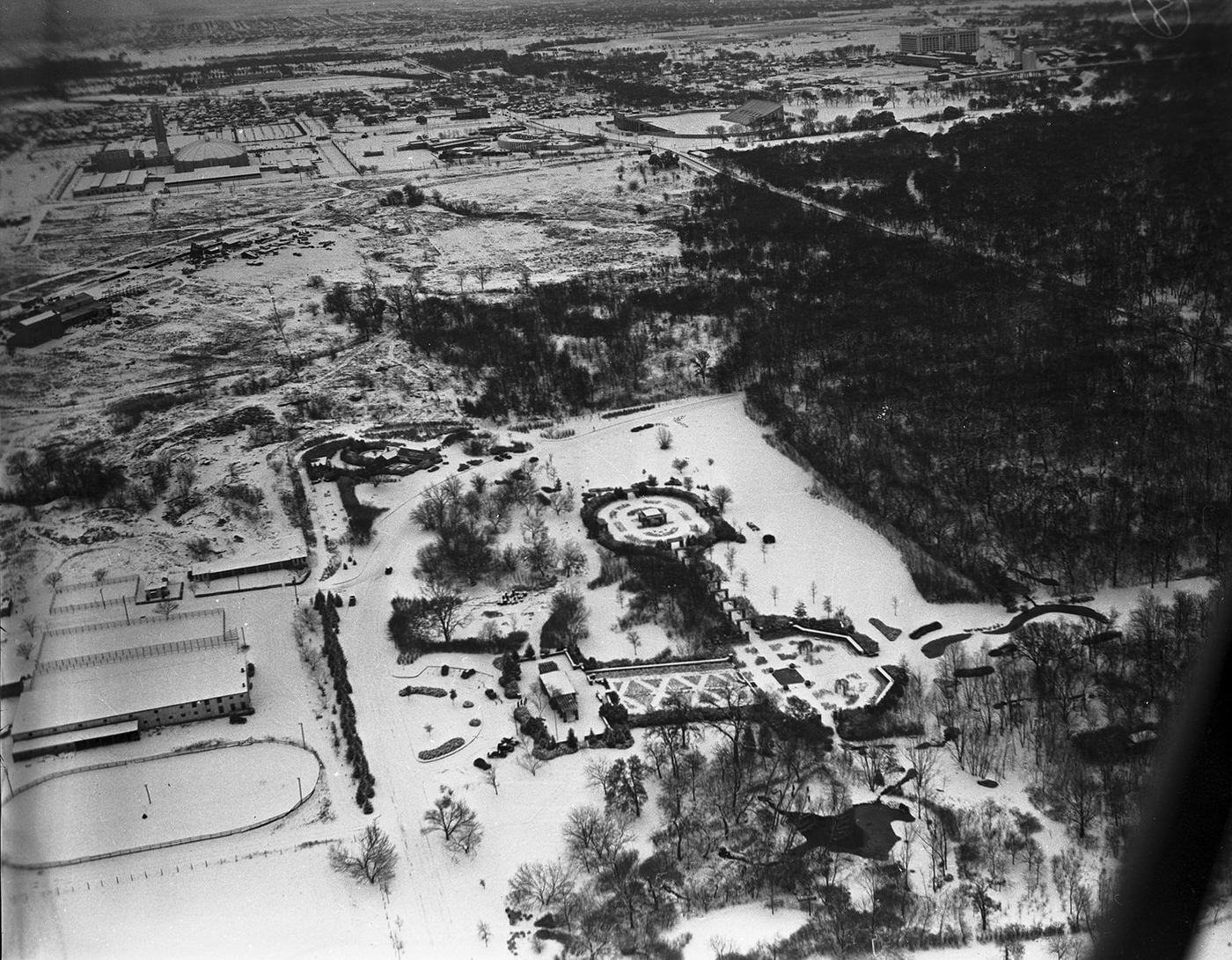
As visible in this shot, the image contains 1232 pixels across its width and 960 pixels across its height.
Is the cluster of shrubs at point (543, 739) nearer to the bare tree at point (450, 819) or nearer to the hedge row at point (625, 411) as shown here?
the bare tree at point (450, 819)

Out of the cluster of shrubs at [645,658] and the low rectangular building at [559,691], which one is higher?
the low rectangular building at [559,691]

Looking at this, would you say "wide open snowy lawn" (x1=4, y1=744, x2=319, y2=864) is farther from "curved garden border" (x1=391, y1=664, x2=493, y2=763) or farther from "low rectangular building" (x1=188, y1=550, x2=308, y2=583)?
"low rectangular building" (x1=188, y1=550, x2=308, y2=583)

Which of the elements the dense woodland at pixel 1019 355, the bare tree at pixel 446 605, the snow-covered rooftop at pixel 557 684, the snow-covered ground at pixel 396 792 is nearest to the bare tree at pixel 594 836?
the snow-covered ground at pixel 396 792

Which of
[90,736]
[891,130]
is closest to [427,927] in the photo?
[90,736]

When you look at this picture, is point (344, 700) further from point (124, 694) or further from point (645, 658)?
point (645, 658)

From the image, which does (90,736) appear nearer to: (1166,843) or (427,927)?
(427,927)

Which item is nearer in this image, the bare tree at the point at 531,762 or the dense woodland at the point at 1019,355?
the bare tree at the point at 531,762
